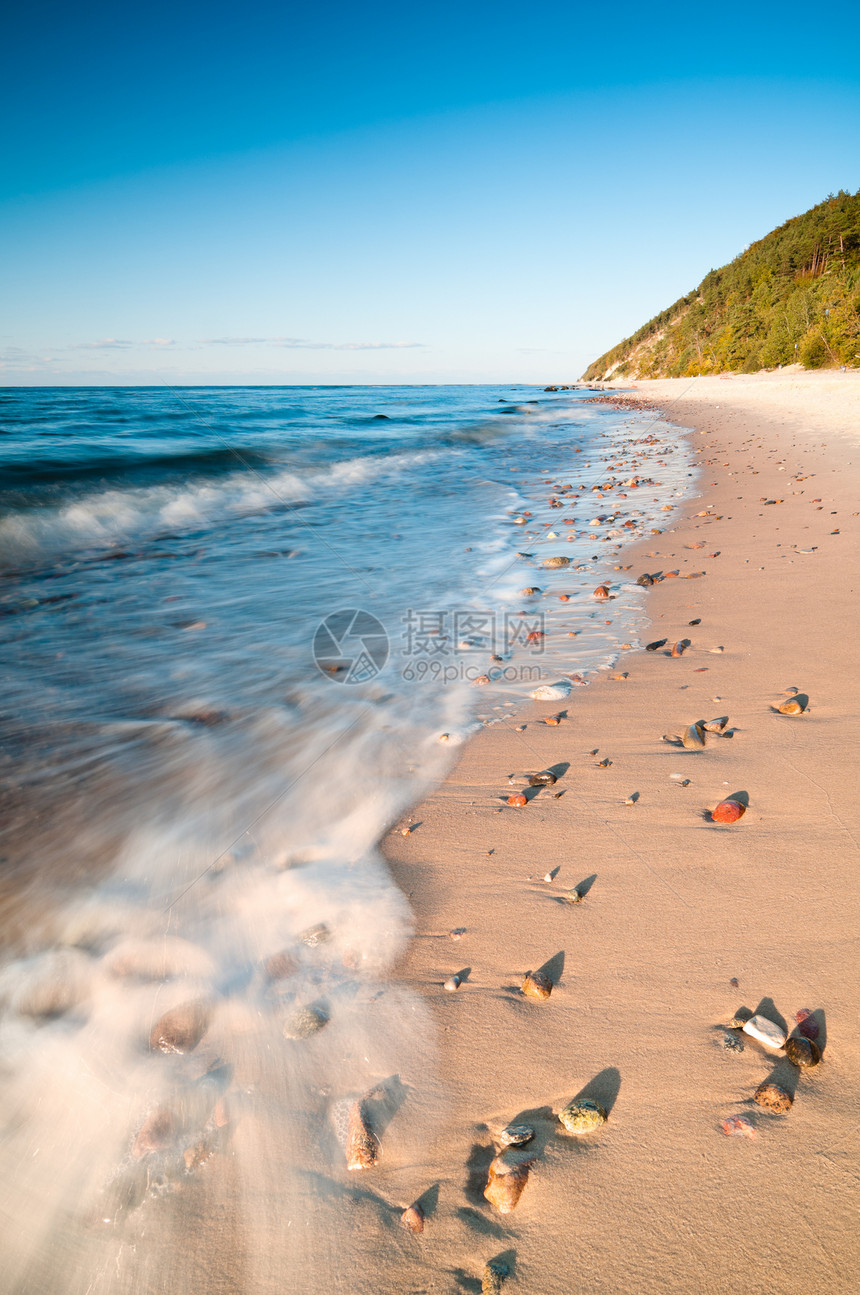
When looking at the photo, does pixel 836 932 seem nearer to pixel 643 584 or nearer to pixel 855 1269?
pixel 855 1269

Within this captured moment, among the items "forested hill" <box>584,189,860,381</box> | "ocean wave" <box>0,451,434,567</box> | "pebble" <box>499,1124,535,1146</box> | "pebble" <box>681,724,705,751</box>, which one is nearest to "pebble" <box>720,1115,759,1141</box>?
"pebble" <box>499,1124,535,1146</box>

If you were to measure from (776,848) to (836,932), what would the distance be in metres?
0.39

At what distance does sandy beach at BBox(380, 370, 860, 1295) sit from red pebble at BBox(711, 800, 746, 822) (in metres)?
0.04

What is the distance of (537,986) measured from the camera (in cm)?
171

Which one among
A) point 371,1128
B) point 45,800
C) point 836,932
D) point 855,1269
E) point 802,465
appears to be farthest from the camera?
point 802,465

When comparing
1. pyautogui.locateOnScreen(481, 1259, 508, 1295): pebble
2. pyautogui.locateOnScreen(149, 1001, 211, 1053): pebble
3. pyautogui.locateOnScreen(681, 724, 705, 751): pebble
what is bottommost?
pyautogui.locateOnScreen(149, 1001, 211, 1053): pebble

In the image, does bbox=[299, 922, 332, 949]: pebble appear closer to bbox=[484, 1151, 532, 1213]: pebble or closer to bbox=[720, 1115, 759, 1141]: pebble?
bbox=[484, 1151, 532, 1213]: pebble

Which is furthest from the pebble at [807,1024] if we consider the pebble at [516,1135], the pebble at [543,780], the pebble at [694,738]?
the pebble at [694,738]

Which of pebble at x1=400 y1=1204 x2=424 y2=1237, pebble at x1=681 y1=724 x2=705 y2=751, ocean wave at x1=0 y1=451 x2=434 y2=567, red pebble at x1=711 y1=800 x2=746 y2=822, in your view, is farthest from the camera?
ocean wave at x1=0 y1=451 x2=434 y2=567

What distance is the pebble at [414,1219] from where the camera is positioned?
1.23m

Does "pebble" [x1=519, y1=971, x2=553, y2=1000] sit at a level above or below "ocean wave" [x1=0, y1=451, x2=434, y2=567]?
below

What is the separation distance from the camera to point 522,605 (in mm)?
5379

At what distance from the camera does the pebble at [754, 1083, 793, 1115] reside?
1.32 meters

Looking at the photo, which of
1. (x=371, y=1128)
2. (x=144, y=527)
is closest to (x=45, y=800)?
(x=371, y=1128)
